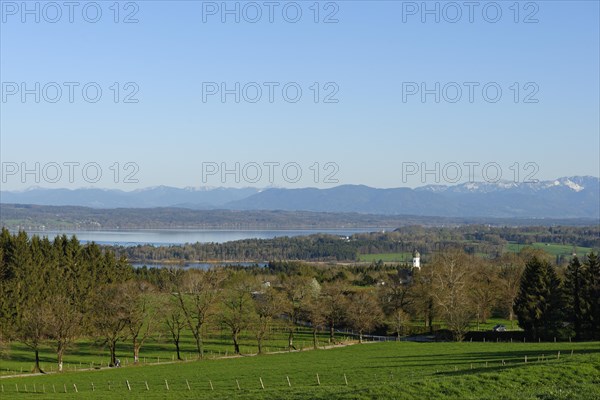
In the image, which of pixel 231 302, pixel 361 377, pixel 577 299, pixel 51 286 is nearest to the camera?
pixel 361 377

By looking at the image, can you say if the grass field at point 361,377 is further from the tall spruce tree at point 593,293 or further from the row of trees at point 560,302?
the row of trees at point 560,302

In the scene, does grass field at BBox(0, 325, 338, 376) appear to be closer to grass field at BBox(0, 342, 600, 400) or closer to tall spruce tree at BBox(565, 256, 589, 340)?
grass field at BBox(0, 342, 600, 400)

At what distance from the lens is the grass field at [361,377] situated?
2645cm

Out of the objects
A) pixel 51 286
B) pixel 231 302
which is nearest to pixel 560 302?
pixel 231 302

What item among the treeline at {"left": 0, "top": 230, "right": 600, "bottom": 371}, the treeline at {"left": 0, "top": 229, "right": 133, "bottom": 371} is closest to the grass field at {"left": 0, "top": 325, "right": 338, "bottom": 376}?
the treeline at {"left": 0, "top": 230, "right": 600, "bottom": 371}

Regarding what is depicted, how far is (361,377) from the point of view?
40.4m

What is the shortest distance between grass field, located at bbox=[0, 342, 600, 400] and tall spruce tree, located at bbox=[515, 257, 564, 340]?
1449 centimetres

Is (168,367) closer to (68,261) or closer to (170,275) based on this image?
(170,275)

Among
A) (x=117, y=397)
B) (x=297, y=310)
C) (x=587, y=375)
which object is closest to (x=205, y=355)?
(x=297, y=310)

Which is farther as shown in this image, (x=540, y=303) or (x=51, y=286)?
(x=51, y=286)

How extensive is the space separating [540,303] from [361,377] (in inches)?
1602

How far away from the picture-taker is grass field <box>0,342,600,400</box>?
2645 centimetres

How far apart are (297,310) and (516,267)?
4230 centimetres

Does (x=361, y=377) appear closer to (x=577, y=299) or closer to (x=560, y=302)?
(x=577, y=299)
